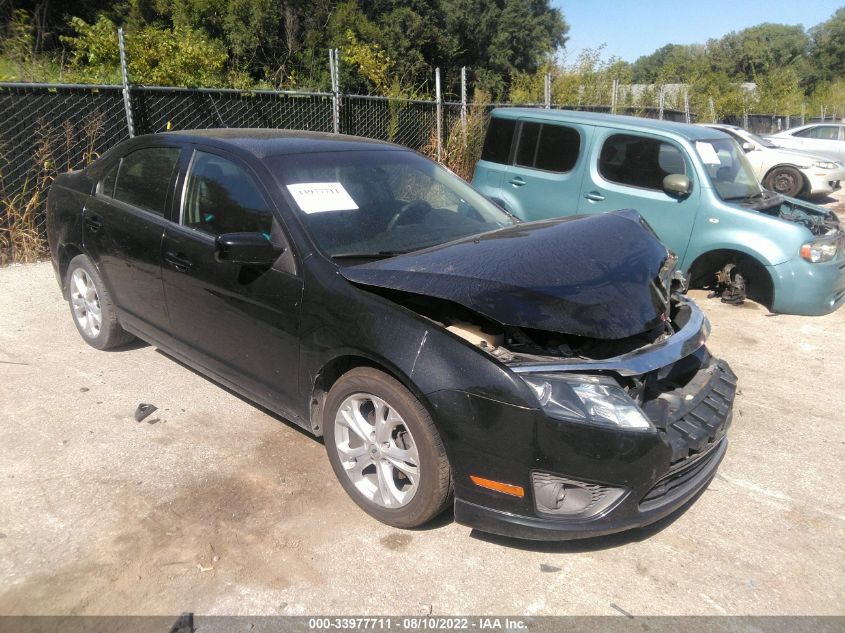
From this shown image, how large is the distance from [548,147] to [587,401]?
5.08m

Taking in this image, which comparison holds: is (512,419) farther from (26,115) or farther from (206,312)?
(26,115)

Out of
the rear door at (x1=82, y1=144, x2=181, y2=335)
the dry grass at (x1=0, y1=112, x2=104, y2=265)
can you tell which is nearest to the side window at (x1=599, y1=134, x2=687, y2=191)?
the rear door at (x1=82, y1=144, x2=181, y2=335)

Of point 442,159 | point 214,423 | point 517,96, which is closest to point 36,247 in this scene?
point 214,423

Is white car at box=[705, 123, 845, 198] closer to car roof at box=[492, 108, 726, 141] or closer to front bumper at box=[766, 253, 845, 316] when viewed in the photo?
car roof at box=[492, 108, 726, 141]

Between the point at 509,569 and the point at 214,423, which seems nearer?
the point at 509,569

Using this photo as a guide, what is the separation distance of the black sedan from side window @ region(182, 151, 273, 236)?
0.04ft

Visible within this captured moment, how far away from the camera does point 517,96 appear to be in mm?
16031

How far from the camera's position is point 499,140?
7.62 m

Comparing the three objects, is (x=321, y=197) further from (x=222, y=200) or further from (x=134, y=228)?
(x=134, y=228)

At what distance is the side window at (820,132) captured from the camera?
17.6m

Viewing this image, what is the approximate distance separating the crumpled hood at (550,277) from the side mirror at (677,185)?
116 inches

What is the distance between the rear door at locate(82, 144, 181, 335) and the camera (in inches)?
159

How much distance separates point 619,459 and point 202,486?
204cm

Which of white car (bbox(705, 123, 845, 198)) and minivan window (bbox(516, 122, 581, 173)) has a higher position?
minivan window (bbox(516, 122, 581, 173))
